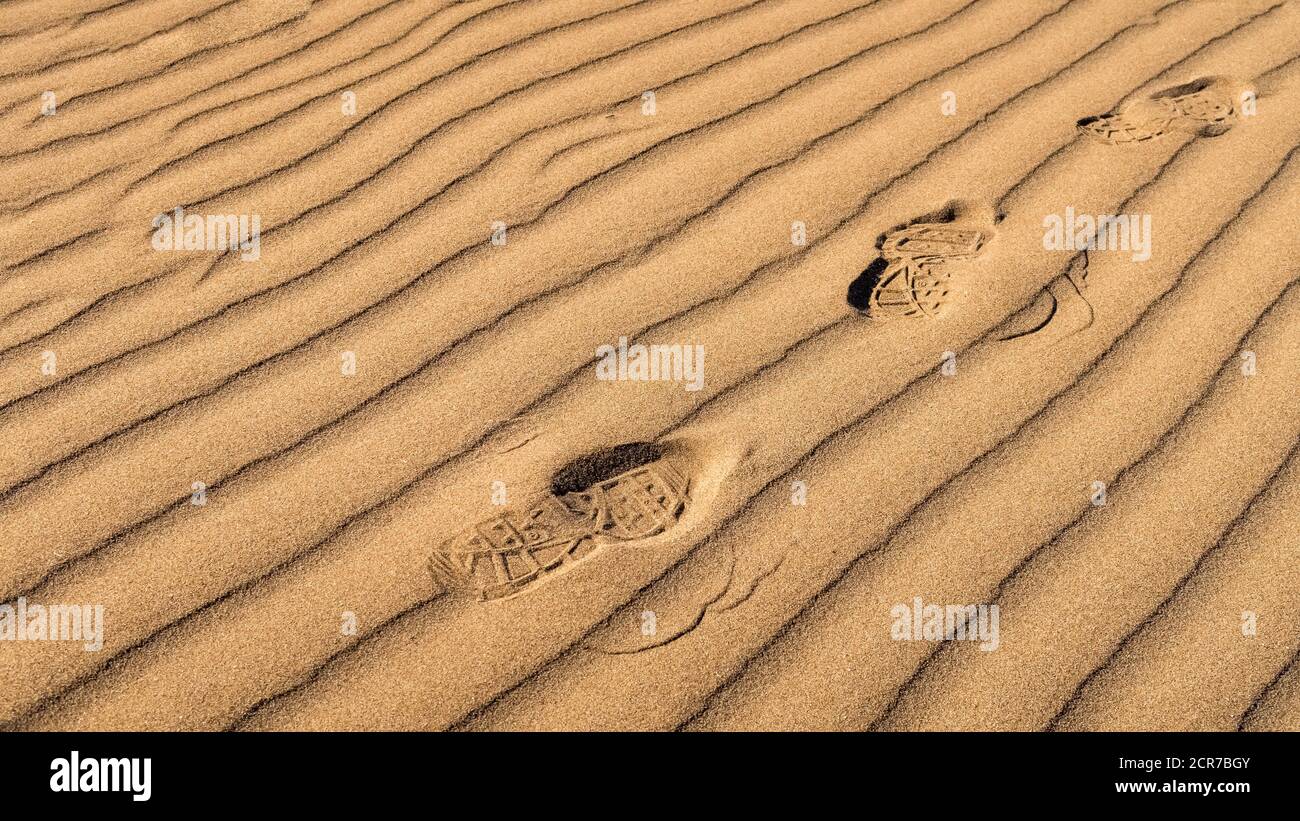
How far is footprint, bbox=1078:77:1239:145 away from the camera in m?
3.44

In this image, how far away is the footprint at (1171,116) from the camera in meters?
3.44

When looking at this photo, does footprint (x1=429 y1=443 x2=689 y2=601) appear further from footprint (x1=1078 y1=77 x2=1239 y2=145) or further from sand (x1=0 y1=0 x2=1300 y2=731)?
footprint (x1=1078 y1=77 x2=1239 y2=145)

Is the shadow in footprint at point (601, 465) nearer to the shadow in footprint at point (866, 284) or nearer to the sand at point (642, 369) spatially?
the sand at point (642, 369)

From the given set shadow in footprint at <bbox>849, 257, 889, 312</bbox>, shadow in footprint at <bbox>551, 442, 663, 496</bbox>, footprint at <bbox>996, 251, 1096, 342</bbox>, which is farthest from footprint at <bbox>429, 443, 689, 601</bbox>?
footprint at <bbox>996, 251, 1096, 342</bbox>

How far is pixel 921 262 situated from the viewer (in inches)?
117

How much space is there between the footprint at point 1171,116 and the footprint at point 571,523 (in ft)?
5.59

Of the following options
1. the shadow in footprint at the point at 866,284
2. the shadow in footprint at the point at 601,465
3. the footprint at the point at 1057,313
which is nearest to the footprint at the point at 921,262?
the shadow in footprint at the point at 866,284

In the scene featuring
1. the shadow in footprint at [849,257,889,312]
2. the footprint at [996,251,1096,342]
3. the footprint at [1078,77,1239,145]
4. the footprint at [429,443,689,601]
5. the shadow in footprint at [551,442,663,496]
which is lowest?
the footprint at [429,443,689,601]

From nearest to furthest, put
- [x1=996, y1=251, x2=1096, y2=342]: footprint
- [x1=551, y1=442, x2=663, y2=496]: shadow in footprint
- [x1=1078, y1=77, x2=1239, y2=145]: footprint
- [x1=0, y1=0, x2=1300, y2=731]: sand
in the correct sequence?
1. [x1=0, y1=0, x2=1300, y2=731]: sand
2. [x1=551, y1=442, x2=663, y2=496]: shadow in footprint
3. [x1=996, y1=251, x2=1096, y2=342]: footprint
4. [x1=1078, y1=77, x2=1239, y2=145]: footprint

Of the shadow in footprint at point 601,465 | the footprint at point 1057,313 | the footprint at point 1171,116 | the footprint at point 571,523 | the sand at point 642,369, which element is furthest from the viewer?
the footprint at point 1171,116

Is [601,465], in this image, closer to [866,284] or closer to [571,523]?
→ [571,523]

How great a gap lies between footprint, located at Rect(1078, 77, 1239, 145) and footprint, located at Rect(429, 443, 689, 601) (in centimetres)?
170

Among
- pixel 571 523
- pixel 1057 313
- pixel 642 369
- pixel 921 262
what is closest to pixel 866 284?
pixel 921 262

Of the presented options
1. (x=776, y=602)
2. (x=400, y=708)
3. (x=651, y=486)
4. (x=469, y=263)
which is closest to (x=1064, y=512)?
(x=776, y=602)
